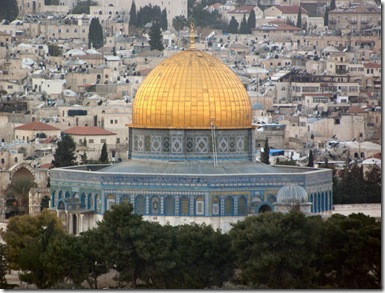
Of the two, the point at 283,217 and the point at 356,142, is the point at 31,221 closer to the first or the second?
the point at 283,217

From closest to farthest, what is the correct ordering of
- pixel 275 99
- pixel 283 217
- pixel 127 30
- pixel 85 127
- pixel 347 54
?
pixel 283 217 → pixel 85 127 → pixel 275 99 → pixel 347 54 → pixel 127 30

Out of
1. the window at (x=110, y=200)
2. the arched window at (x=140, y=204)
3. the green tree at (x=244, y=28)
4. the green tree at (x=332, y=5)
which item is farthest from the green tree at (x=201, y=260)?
the green tree at (x=332, y=5)

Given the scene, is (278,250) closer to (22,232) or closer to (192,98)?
(22,232)

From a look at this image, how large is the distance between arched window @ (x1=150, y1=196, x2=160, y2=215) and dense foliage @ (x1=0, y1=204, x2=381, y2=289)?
3.44 metres

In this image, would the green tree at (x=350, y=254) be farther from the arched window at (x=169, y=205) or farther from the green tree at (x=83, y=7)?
the green tree at (x=83, y=7)

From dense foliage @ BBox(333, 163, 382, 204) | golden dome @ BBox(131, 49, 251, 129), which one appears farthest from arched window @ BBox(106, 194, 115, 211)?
dense foliage @ BBox(333, 163, 382, 204)

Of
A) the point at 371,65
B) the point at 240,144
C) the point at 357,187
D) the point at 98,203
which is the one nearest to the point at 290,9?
the point at 371,65

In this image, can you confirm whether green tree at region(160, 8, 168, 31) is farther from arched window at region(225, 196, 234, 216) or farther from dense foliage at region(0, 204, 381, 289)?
dense foliage at region(0, 204, 381, 289)

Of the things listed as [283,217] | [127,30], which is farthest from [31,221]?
[127,30]

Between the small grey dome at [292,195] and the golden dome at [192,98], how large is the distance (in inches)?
135

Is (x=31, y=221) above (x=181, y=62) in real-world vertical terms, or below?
below

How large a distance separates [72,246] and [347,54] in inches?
3071

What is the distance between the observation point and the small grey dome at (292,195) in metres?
52.8

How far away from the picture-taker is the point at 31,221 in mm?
54188
